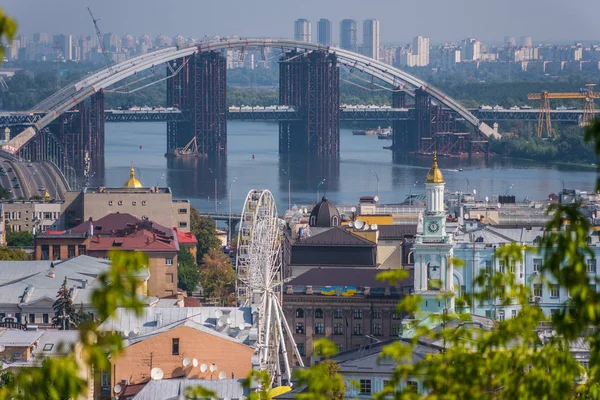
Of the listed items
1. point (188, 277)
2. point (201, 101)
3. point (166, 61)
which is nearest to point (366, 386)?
point (188, 277)

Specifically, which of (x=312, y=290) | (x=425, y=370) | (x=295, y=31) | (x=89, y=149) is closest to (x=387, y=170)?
(x=89, y=149)

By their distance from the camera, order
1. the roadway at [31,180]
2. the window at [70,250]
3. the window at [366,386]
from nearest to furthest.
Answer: the window at [366,386]
the window at [70,250]
the roadway at [31,180]

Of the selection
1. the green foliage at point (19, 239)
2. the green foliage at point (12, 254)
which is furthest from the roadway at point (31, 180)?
the green foliage at point (12, 254)

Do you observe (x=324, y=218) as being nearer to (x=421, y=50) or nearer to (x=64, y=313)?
(x=64, y=313)

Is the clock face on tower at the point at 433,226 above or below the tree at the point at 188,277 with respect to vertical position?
above

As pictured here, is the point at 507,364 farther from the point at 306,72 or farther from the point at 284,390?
the point at 306,72

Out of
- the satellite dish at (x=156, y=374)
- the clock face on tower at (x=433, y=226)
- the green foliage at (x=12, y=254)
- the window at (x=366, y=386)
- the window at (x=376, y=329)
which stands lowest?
the window at (x=376, y=329)

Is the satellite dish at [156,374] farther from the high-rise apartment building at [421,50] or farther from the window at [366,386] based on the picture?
the high-rise apartment building at [421,50]

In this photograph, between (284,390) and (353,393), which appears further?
(284,390)
